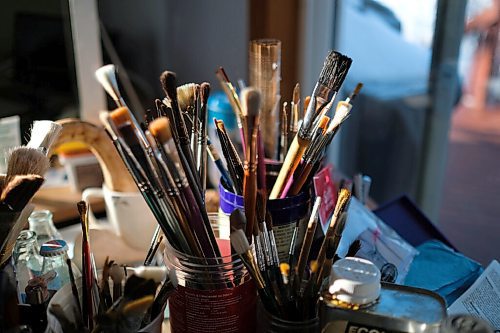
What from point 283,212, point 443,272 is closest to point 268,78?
point 283,212

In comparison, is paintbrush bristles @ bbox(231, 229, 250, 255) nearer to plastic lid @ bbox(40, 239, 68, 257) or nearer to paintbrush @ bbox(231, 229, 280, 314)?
paintbrush @ bbox(231, 229, 280, 314)

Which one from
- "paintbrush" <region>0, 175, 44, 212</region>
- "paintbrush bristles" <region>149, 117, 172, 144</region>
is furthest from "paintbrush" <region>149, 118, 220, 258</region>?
"paintbrush" <region>0, 175, 44, 212</region>

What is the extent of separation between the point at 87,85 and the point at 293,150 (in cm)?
56

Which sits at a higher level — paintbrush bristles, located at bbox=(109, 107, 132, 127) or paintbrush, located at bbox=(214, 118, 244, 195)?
paintbrush bristles, located at bbox=(109, 107, 132, 127)

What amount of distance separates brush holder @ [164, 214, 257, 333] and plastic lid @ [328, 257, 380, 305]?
9cm

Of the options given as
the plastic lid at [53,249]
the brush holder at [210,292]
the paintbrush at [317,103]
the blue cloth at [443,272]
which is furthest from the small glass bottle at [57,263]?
the blue cloth at [443,272]

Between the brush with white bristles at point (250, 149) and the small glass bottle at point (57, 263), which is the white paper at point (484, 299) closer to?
the brush with white bristles at point (250, 149)

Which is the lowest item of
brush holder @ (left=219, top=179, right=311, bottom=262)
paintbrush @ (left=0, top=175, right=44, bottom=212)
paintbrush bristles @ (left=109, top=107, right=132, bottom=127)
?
brush holder @ (left=219, top=179, right=311, bottom=262)

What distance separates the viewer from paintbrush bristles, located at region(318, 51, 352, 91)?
20.3 inches

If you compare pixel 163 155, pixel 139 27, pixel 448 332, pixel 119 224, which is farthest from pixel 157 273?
pixel 139 27

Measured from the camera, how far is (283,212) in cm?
54

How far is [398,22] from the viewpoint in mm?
1201

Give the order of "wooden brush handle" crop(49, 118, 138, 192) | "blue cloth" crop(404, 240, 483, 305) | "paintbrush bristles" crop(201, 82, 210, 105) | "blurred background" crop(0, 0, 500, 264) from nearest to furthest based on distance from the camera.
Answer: "paintbrush bristles" crop(201, 82, 210, 105) < "blue cloth" crop(404, 240, 483, 305) < "wooden brush handle" crop(49, 118, 138, 192) < "blurred background" crop(0, 0, 500, 264)

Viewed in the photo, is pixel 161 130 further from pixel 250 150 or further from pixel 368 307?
pixel 368 307
